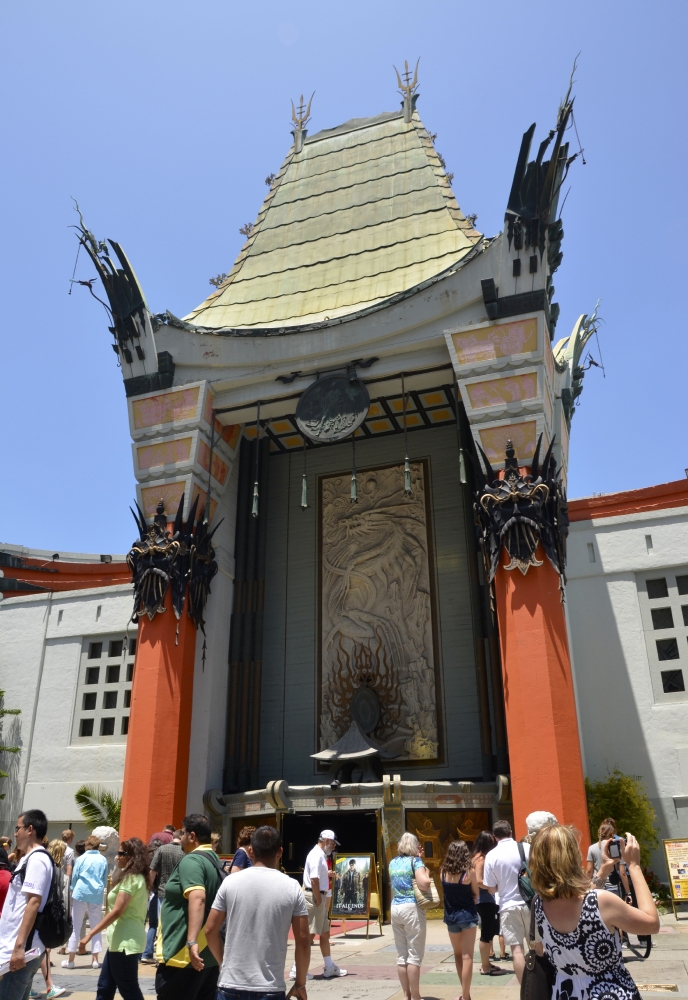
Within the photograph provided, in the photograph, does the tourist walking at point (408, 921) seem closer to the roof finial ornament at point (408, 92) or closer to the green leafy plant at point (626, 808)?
the green leafy plant at point (626, 808)

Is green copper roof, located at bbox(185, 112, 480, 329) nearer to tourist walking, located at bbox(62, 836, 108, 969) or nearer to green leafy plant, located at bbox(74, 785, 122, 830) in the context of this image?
green leafy plant, located at bbox(74, 785, 122, 830)

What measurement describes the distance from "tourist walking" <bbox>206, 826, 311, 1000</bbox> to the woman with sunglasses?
4.42 feet

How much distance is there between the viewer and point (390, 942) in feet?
38.2

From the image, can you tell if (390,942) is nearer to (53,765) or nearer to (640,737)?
(640,737)

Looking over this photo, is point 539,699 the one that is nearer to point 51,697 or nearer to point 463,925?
point 463,925

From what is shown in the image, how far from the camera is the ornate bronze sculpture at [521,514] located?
52.0ft

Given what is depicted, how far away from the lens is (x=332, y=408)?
60.6 ft

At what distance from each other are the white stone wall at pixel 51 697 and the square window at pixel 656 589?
12690 mm

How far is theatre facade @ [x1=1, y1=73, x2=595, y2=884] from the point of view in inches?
634

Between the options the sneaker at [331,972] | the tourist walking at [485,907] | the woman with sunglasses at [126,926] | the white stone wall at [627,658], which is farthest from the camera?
the white stone wall at [627,658]

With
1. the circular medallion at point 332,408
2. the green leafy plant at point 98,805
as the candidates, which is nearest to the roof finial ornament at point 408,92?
the circular medallion at point 332,408

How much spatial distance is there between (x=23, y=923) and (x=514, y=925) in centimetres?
389

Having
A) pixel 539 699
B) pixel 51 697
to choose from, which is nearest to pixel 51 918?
pixel 539 699

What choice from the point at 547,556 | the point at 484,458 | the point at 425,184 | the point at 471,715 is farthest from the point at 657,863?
the point at 425,184
